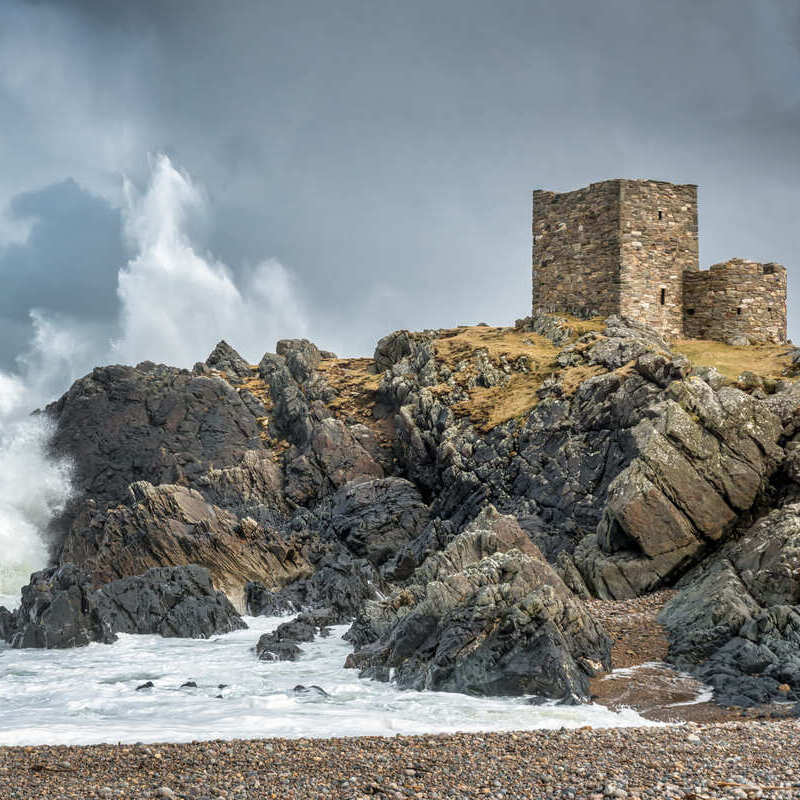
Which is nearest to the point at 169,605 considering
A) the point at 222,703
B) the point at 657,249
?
the point at 222,703

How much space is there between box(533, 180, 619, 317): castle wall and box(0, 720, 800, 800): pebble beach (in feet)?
126

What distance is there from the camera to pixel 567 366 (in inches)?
1790

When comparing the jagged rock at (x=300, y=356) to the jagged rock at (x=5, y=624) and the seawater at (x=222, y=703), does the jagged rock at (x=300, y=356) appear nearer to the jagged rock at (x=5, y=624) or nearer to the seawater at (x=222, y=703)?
the jagged rock at (x=5, y=624)

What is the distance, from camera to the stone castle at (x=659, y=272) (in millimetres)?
50406

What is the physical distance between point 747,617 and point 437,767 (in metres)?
12.6

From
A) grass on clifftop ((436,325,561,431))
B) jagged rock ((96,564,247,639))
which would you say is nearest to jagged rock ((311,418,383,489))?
grass on clifftop ((436,325,561,431))

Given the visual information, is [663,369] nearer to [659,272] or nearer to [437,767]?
[659,272]

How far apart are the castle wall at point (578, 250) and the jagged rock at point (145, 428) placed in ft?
66.2

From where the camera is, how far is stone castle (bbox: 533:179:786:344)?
1984 inches

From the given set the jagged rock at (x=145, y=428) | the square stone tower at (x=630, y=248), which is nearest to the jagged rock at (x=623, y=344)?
the square stone tower at (x=630, y=248)

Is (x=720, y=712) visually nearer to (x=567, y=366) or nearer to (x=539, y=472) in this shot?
(x=539, y=472)

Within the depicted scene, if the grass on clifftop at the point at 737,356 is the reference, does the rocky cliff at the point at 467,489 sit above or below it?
below

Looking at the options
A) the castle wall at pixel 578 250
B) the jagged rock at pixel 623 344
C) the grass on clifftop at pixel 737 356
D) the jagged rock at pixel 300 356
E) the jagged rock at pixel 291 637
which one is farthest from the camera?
the jagged rock at pixel 300 356

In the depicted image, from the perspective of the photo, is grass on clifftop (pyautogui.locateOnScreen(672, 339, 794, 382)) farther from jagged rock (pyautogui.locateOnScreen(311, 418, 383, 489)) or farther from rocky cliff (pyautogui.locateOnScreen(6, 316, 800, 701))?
jagged rock (pyautogui.locateOnScreen(311, 418, 383, 489))
